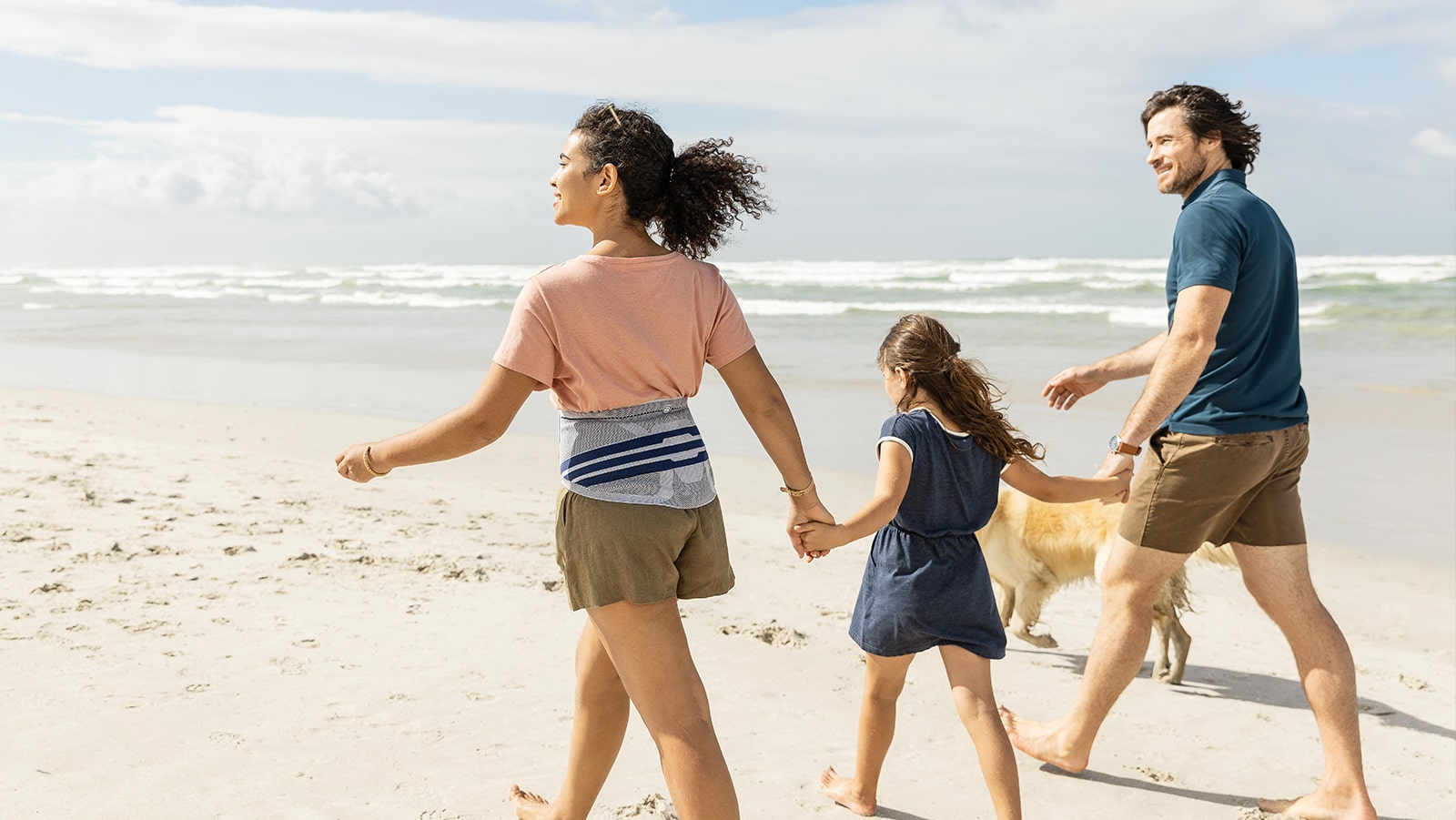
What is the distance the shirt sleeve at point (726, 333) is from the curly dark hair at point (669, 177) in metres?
0.14

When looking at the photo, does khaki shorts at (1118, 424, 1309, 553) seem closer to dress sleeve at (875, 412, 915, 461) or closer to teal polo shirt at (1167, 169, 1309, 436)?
teal polo shirt at (1167, 169, 1309, 436)

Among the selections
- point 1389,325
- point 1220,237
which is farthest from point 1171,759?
point 1389,325

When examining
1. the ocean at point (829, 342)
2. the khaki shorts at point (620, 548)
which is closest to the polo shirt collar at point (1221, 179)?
the khaki shorts at point (620, 548)

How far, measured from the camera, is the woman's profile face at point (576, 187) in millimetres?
2574

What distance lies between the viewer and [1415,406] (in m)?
11.4

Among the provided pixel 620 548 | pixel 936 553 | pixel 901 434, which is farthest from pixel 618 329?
pixel 936 553

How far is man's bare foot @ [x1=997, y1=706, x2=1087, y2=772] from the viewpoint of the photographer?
379cm

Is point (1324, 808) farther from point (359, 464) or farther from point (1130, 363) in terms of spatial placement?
point (359, 464)

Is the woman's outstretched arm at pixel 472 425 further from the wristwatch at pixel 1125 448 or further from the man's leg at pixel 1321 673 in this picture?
the man's leg at pixel 1321 673

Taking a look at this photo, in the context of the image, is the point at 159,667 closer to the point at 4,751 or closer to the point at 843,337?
the point at 4,751

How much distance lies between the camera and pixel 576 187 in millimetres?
2586

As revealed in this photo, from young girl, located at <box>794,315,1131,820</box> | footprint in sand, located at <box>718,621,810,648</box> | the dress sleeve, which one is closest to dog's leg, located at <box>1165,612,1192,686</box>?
footprint in sand, located at <box>718,621,810,648</box>

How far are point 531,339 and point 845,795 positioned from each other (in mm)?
1925

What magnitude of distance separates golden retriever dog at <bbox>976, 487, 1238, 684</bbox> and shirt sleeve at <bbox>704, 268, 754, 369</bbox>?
2.43 metres
